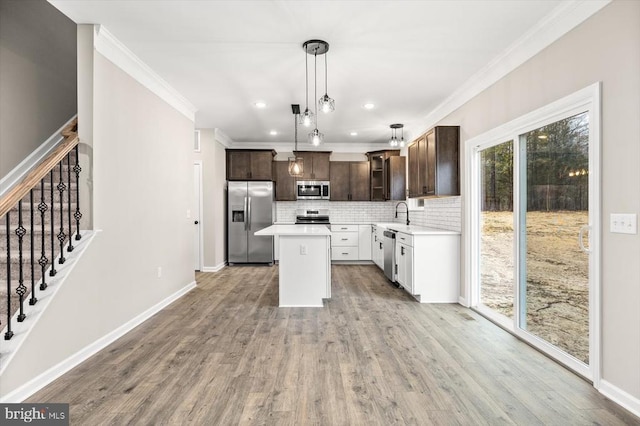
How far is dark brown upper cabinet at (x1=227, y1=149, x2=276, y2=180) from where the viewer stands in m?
7.22

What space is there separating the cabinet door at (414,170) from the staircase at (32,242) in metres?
4.27

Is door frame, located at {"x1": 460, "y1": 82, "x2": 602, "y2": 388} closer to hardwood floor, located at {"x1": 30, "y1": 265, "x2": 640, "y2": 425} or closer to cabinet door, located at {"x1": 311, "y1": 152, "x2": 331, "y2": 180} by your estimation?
hardwood floor, located at {"x1": 30, "y1": 265, "x2": 640, "y2": 425}

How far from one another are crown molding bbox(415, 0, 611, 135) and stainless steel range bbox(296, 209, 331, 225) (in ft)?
12.9

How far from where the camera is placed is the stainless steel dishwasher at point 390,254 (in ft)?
17.4

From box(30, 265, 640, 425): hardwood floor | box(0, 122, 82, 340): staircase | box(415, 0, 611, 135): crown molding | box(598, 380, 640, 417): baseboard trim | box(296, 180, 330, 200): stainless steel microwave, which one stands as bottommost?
box(30, 265, 640, 425): hardwood floor

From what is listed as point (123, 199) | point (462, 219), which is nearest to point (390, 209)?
point (462, 219)

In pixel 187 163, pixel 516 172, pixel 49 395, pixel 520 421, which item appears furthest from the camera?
pixel 187 163

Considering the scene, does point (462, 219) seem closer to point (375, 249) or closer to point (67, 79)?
point (375, 249)

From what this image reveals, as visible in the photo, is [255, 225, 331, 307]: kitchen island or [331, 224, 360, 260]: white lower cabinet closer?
[255, 225, 331, 307]: kitchen island

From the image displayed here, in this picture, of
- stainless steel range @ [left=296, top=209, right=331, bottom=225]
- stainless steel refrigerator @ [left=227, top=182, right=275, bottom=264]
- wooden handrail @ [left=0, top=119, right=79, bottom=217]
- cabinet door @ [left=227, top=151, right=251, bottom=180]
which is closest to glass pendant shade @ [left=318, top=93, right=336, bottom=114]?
wooden handrail @ [left=0, top=119, right=79, bottom=217]

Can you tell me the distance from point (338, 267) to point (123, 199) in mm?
4649

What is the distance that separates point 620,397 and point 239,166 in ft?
21.8

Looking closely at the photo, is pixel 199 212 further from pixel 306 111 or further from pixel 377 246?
pixel 306 111

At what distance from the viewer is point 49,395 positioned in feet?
7.07
